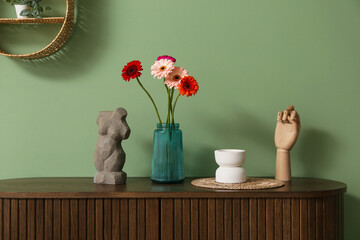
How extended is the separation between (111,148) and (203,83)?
550 mm

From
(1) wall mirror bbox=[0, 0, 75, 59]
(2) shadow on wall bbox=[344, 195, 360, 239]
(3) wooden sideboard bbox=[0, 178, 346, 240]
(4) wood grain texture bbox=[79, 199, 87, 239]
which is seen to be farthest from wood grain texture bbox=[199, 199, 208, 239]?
(1) wall mirror bbox=[0, 0, 75, 59]

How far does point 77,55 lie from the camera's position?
193cm

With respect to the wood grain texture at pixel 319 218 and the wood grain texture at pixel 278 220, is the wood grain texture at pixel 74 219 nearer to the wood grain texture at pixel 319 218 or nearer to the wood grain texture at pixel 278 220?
the wood grain texture at pixel 278 220

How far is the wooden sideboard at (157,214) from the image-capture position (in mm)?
1469

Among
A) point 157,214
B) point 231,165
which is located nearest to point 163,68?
point 231,165

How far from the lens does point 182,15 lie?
6.36ft

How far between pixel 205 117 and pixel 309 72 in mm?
542

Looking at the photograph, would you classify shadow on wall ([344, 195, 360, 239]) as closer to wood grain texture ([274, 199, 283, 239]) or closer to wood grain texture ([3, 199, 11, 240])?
wood grain texture ([274, 199, 283, 239])

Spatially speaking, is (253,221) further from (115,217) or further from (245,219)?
(115,217)

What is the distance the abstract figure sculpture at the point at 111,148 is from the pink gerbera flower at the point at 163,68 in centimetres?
21

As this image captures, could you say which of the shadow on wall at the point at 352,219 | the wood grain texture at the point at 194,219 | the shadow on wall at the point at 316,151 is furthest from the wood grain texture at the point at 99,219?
the shadow on wall at the point at 352,219

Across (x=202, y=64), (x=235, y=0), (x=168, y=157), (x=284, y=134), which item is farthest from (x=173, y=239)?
(x=235, y=0)

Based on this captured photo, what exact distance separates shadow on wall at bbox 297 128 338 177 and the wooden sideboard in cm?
44

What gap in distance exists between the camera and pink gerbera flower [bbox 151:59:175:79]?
1641 mm
